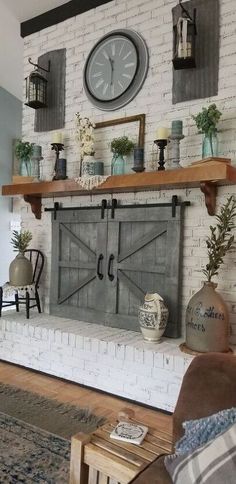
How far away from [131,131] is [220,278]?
151 cm

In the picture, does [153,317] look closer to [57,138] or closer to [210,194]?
[210,194]

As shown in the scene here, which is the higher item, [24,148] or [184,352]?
[24,148]

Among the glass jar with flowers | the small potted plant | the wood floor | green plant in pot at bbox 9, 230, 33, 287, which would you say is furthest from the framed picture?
the wood floor

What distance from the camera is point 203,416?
1.26 m

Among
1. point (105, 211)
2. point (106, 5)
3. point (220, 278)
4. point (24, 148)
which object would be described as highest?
point (106, 5)

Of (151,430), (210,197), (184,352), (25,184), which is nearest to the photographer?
(151,430)

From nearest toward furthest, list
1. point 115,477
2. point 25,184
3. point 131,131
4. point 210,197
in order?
point 115,477, point 210,197, point 131,131, point 25,184

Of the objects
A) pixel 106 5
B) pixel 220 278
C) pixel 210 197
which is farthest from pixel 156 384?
pixel 106 5

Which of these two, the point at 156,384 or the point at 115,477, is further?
the point at 156,384

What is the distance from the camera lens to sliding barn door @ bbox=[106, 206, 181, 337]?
301 centimetres

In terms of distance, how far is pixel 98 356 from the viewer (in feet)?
9.73

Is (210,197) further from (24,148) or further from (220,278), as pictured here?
(24,148)

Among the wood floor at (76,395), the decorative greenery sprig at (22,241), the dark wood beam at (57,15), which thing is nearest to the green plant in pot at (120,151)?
the decorative greenery sprig at (22,241)

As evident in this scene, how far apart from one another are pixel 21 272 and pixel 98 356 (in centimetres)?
115
